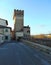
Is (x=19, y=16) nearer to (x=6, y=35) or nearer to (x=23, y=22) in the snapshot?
(x=23, y=22)

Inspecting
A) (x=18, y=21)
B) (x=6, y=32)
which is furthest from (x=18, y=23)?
(x=6, y=32)

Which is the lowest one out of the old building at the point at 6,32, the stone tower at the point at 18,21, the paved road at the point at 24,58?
the paved road at the point at 24,58

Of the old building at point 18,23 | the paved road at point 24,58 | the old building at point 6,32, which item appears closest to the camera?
the paved road at point 24,58

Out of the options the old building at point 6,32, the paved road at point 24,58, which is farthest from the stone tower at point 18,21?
the paved road at point 24,58

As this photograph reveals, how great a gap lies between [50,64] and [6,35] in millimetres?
75660

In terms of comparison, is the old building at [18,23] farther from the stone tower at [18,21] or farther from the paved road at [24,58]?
the paved road at [24,58]

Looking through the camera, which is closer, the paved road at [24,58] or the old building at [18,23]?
the paved road at [24,58]

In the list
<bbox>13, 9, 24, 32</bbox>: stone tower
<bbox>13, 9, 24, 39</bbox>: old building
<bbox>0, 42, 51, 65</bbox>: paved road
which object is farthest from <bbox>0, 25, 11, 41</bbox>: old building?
<bbox>0, 42, 51, 65</bbox>: paved road

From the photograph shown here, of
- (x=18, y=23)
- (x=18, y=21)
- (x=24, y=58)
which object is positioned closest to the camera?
(x=24, y=58)

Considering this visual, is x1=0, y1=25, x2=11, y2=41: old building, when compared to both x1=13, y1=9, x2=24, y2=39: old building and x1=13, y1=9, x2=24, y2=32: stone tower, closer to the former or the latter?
x1=13, y1=9, x2=24, y2=39: old building

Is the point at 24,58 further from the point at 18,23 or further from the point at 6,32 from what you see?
the point at 18,23

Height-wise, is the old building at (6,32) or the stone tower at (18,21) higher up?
the stone tower at (18,21)

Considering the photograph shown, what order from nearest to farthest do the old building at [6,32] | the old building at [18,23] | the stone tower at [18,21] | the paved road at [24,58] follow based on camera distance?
the paved road at [24,58] → the old building at [6,32] → the old building at [18,23] → the stone tower at [18,21]

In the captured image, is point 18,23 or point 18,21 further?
point 18,21
